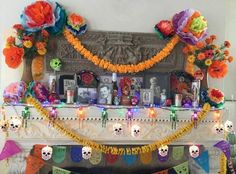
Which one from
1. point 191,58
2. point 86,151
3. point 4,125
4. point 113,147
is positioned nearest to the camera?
point 4,125

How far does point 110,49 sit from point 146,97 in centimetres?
55

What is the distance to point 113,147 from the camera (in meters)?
2.93

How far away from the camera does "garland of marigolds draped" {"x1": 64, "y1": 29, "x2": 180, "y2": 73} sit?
2.92 meters

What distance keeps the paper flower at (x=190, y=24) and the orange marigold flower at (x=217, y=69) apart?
0.94 feet

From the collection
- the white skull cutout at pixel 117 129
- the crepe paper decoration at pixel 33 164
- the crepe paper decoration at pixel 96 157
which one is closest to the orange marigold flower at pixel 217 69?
the white skull cutout at pixel 117 129

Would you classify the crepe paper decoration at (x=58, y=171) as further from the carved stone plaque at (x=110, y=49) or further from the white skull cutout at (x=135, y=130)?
the carved stone plaque at (x=110, y=49)

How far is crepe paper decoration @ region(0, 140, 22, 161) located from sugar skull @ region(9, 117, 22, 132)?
111mm

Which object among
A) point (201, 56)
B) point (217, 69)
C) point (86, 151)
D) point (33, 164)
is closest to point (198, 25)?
point (201, 56)

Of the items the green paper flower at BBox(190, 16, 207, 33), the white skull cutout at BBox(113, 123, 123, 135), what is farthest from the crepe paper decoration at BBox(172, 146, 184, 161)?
the green paper flower at BBox(190, 16, 207, 33)

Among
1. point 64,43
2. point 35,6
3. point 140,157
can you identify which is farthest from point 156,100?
point 35,6

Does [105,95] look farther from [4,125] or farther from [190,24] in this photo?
[190,24]

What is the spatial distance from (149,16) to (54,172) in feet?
5.49

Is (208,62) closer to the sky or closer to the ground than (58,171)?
closer to the sky

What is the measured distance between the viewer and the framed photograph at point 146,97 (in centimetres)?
298
